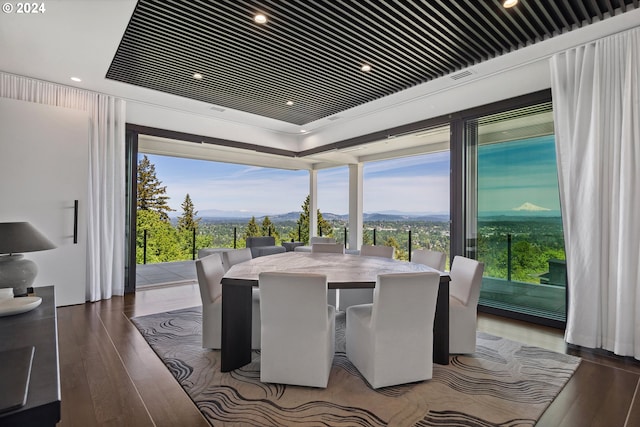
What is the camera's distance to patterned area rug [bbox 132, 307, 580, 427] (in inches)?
82.0

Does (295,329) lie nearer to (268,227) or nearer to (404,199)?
(404,199)

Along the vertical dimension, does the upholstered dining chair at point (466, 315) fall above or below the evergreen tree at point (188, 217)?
below

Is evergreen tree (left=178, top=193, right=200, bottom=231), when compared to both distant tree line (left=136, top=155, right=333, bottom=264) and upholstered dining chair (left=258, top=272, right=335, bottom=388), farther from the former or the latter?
upholstered dining chair (left=258, top=272, right=335, bottom=388)

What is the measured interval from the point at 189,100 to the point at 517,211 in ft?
16.3

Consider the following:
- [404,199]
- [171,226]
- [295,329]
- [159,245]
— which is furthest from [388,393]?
[171,226]

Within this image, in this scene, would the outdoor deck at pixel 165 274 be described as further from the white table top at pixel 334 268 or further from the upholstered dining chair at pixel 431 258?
the upholstered dining chair at pixel 431 258

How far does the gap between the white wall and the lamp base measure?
8.15ft

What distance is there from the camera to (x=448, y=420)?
2068mm

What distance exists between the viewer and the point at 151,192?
10117mm

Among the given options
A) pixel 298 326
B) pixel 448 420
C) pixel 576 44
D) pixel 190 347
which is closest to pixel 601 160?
pixel 576 44

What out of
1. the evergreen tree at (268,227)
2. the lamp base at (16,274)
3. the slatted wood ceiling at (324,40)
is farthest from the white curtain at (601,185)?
the evergreen tree at (268,227)

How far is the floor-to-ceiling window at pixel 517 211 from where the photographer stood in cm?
391

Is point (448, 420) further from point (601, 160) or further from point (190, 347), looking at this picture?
point (601, 160)

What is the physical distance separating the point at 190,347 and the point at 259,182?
9.14m
